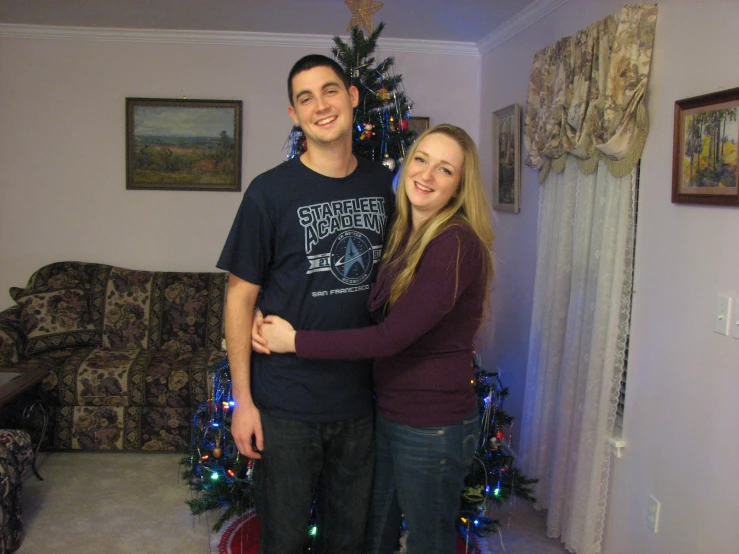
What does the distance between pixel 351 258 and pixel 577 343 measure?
1.41 m

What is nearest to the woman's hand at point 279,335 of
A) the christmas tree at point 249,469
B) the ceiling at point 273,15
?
the christmas tree at point 249,469

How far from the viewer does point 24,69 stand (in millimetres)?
4289

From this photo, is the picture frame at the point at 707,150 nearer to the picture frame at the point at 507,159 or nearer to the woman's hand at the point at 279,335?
the woman's hand at the point at 279,335

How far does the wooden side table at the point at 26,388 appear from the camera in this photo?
2846mm

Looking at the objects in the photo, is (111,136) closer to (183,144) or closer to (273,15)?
(183,144)

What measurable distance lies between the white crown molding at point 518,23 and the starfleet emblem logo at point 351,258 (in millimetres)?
2049

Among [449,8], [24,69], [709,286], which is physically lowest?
[709,286]

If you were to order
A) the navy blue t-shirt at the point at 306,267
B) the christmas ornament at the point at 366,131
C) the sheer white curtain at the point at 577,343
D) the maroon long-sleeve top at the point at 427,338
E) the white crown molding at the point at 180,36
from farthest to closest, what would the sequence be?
1. the white crown molding at the point at 180,36
2. the christmas ornament at the point at 366,131
3. the sheer white curtain at the point at 577,343
4. the navy blue t-shirt at the point at 306,267
5. the maroon long-sleeve top at the point at 427,338

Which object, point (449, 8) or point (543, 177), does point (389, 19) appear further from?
point (543, 177)

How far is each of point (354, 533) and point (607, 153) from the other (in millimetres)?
1608

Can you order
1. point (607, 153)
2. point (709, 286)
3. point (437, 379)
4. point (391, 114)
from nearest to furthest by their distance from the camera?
point (437, 379) < point (709, 286) < point (607, 153) < point (391, 114)

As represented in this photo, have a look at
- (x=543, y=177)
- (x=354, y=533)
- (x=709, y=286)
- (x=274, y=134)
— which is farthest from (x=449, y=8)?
(x=354, y=533)

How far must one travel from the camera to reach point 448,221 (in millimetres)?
1562

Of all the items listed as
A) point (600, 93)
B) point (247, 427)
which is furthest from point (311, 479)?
point (600, 93)
